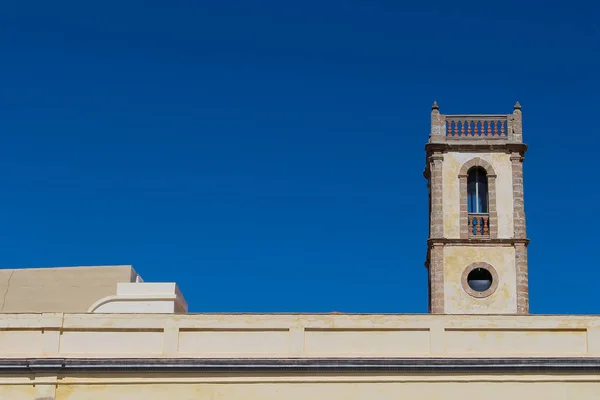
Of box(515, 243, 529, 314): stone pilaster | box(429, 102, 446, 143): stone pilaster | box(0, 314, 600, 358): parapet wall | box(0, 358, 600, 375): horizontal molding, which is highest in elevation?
box(429, 102, 446, 143): stone pilaster

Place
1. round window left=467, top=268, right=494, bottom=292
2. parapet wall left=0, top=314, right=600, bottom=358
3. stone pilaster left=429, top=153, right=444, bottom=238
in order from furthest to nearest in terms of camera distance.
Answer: stone pilaster left=429, top=153, right=444, bottom=238 → round window left=467, top=268, right=494, bottom=292 → parapet wall left=0, top=314, right=600, bottom=358

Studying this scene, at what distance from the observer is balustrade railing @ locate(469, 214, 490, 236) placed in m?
36.5

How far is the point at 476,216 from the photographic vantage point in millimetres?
36719

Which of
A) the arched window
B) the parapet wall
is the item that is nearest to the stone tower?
the arched window

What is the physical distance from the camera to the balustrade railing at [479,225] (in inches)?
1437

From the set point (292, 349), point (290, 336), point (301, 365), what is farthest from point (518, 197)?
point (301, 365)

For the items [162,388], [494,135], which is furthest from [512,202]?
[162,388]

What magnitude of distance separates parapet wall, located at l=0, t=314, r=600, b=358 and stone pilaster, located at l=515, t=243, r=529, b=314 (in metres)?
13.5

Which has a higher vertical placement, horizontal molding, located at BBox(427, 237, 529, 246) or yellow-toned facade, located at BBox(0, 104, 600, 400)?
horizontal molding, located at BBox(427, 237, 529, 246)

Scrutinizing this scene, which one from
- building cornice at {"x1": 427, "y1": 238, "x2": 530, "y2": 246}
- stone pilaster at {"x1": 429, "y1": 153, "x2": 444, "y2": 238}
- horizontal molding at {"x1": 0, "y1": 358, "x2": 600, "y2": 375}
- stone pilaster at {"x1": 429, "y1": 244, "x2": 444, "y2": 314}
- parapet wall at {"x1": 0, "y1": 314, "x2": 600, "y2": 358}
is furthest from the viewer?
stone pilaster at {"x1": 429, "y1": 153, "x2": 444, "y2": 238}

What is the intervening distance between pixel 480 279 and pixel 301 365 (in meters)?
15.8

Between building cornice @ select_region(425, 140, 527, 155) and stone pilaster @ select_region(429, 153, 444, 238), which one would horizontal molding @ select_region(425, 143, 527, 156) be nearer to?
building cornice @ select_region(425, 140, 527, 155)

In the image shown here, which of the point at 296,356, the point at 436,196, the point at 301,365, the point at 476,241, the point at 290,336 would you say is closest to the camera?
the point at 301,365

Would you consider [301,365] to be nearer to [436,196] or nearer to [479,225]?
[436,196]
